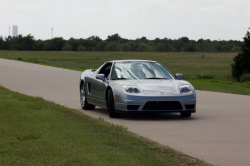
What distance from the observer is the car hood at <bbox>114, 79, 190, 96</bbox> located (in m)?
11.5

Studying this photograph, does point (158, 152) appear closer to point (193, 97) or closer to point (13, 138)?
point (13, 138)

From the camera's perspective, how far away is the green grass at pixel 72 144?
21.9ft

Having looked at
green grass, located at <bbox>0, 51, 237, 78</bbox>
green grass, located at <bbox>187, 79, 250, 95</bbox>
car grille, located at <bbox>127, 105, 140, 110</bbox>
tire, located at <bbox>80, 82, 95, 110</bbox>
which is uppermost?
car grille, located at <bbox>127, 105, 140, 110</bbox>

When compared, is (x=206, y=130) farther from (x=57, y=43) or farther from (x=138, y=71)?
(x=57, y=43)

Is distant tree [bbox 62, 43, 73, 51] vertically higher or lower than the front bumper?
lower

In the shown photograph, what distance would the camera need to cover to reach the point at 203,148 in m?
7.99

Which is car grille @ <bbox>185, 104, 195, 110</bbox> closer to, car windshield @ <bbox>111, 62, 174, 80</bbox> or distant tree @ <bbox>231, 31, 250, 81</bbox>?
car windshield @ <bbox>111, 62, 174, 80</bbox>

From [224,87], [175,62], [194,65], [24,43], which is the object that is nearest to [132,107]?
[224,87]

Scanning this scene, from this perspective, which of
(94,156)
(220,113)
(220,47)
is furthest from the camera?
(220,47)

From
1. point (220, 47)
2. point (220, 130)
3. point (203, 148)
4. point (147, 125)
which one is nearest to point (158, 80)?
point (147, 125)

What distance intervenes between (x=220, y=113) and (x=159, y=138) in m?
4.40

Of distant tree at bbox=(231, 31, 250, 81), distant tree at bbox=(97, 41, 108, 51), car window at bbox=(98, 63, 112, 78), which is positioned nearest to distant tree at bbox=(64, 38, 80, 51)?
distant tree at bbox=(97, 41, 108, 51)

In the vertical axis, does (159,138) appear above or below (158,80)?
below

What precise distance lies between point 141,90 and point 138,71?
1.20 metres
